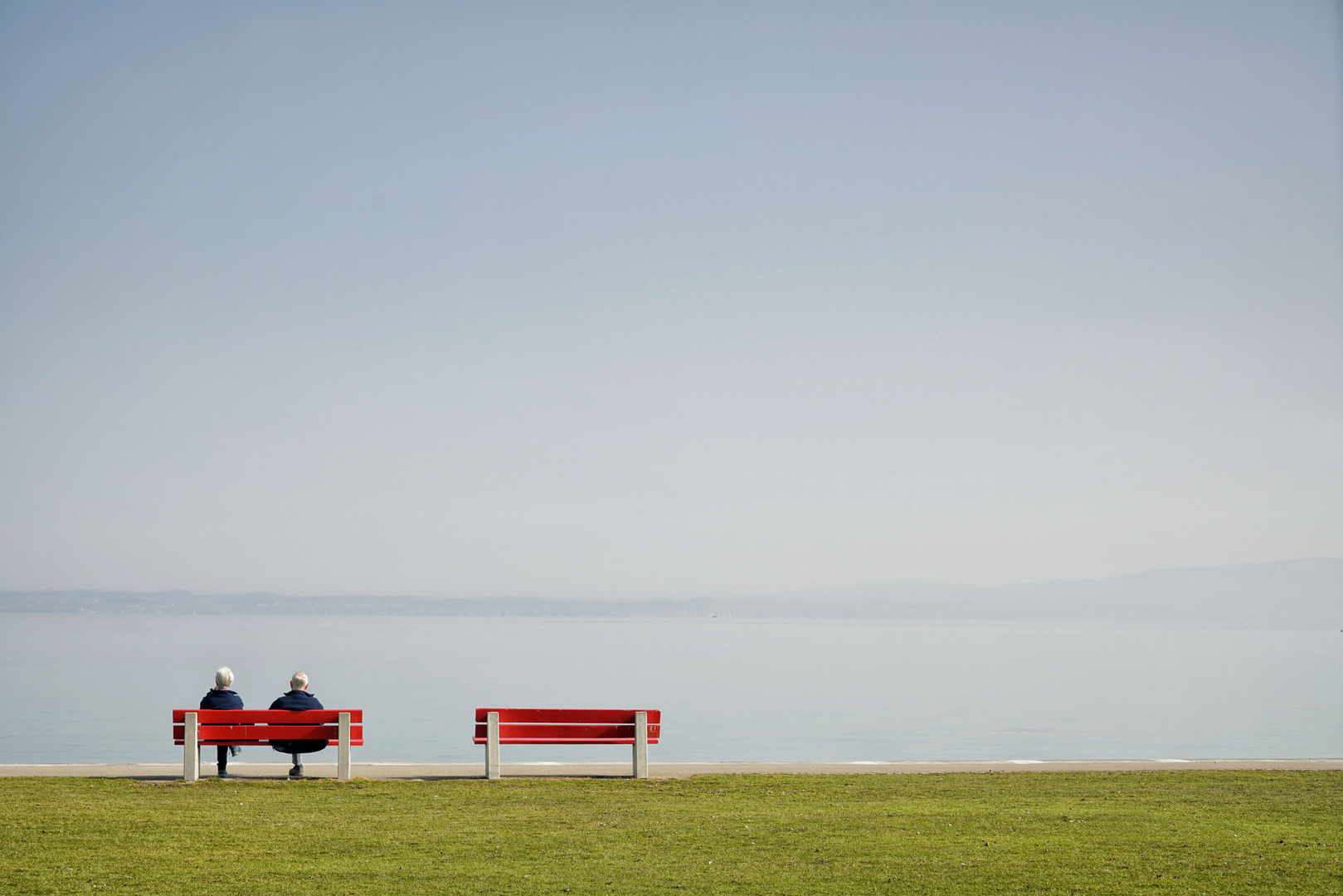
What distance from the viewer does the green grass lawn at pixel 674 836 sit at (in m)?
8.71

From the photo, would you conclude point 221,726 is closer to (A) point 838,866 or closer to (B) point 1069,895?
(A) point 838,866

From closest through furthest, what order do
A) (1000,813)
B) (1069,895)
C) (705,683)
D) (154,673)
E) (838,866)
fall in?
1. (1069,895)
2. (838,866)
3. (1000,813)
4. (705,683)
5. (154,673)

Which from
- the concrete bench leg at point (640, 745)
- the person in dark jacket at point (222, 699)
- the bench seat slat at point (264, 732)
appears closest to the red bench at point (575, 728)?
the concrete bench leg at point (640, 745)

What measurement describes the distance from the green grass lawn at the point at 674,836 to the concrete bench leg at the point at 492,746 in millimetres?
406

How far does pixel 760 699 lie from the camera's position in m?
50.7

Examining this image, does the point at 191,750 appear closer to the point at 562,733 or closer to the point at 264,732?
the point at 264,732

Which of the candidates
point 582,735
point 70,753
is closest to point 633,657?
point 70,753

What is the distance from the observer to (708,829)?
35.5ft

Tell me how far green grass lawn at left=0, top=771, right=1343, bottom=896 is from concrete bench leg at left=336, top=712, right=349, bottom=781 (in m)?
0.28

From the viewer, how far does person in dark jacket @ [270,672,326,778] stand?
14.3 metres

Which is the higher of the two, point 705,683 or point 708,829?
point 708,829

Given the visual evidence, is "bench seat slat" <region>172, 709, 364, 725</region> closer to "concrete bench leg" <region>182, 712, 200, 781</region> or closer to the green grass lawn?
"concrete bench leg" <region>182, 712, 200, 781</region>

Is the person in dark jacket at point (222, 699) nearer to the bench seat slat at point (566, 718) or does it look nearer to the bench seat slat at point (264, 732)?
the bench seat slat at point (264, 732)

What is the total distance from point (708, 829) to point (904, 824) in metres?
1.72
